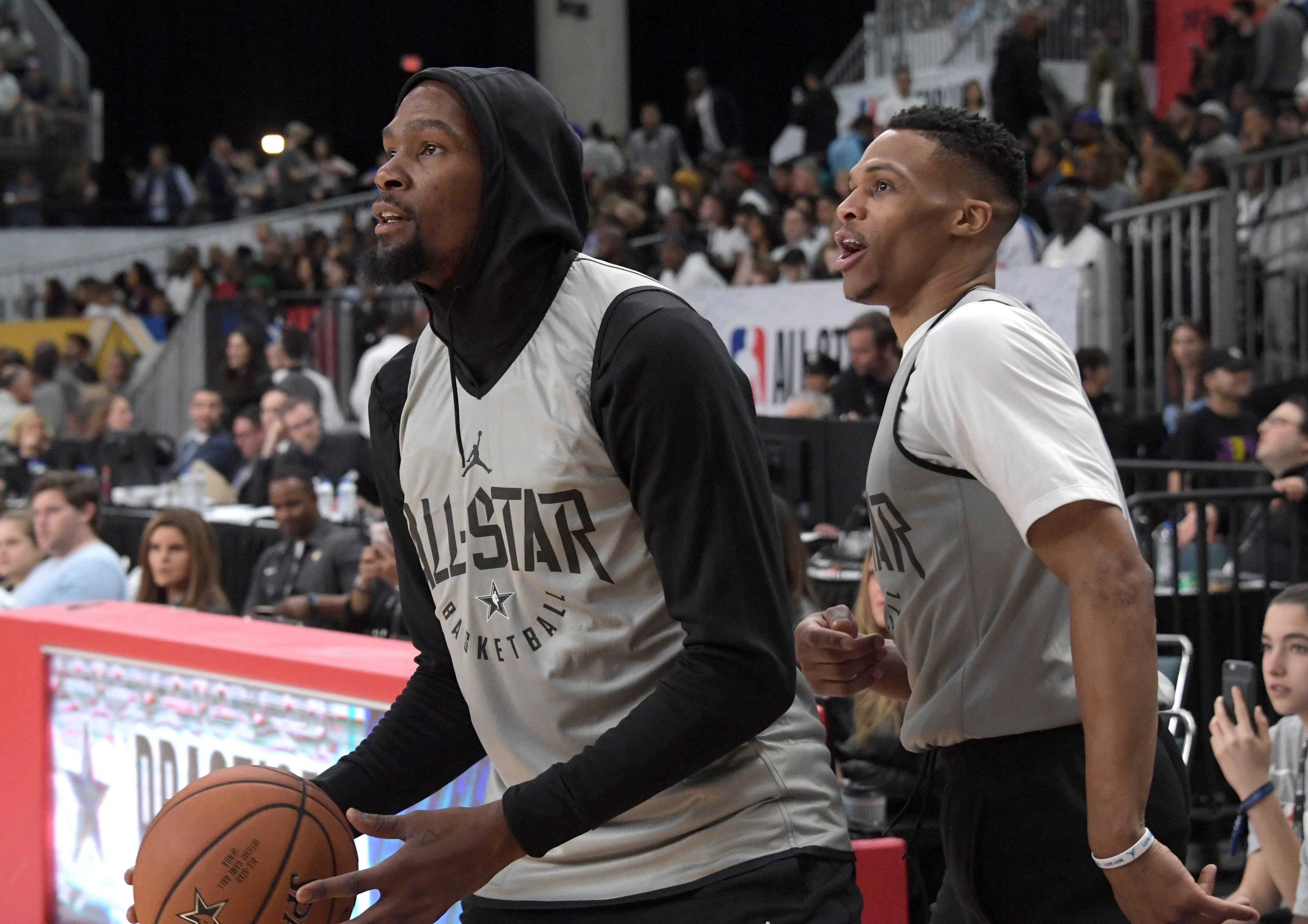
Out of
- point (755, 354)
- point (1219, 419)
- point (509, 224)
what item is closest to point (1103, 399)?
point (1219, 419)

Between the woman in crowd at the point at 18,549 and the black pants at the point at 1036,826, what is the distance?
5.74 metres

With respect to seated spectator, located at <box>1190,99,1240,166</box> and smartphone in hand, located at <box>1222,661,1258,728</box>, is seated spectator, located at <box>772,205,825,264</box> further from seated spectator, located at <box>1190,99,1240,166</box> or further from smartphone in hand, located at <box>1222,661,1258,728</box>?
smartphone in hand, located at <box>1222,661,1258,728</box>

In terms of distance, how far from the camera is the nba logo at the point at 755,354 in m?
10.7

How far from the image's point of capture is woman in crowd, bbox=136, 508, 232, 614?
654 cm

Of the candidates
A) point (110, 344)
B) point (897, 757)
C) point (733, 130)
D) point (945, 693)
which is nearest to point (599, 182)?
point (733, 130)

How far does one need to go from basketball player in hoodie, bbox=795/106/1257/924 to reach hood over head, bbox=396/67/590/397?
45 centimetres

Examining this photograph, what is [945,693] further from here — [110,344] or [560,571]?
[110,344]

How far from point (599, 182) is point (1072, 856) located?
16721mm

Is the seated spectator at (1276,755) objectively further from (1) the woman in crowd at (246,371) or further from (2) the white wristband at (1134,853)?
(1) the woman in crowd at (246,371)

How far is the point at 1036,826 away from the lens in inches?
81.3

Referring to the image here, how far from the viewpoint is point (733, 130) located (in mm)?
20328

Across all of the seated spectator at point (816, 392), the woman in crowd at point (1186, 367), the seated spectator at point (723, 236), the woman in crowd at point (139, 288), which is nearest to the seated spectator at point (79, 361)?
the woman in crowd at point (139, 288)

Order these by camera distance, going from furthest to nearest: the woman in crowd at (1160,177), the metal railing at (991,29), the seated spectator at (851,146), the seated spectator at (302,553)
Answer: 1. the metal railing at (991,29)
2. the seated spectator at (851,146)
3. the woman in crowd at (1160,177)
4. the seated spectator at (302,553)

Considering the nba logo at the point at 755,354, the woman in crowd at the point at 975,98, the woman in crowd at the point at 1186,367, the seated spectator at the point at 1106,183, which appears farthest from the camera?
the woman in crowd at the point at 975,98
